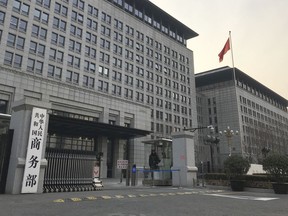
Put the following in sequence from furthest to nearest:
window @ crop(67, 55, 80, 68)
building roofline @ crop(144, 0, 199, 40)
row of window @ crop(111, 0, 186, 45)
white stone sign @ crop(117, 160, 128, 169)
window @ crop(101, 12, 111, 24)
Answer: building roofline @ crop(144, 0, 199, 40) < row of window @ crop(111, 0, 186, 45) < window @ crop(101, 12, 111, 24) < window @ crop(67, 55, 80, 68) < white stone sign @ crop(117, 160, 128, 169)

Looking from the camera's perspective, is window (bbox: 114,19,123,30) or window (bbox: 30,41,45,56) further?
window (bbox: 114,19,123,30)

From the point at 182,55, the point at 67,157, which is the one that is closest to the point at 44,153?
the point at 67,157

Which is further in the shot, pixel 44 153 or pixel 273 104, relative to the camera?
pixel 273 104

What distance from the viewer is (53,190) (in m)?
14.9

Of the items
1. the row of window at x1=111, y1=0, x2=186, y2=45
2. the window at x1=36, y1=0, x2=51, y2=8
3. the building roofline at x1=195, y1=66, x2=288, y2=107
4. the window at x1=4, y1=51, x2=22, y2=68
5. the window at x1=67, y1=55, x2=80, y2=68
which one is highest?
the row of window at x1=111, y1=0, x2=186, y2=45

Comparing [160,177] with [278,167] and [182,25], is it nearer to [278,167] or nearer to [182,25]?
[278,167]

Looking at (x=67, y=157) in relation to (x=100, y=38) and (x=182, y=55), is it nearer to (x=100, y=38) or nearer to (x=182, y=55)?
(x=100, y=38)

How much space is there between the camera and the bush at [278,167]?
17.7 meters

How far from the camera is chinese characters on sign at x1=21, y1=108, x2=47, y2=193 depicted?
13.9 meters

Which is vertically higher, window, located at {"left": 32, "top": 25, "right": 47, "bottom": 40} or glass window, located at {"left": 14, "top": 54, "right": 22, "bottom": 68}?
window, located at {"left": 32, "top": 25, "right": 47, "bottom": 40}

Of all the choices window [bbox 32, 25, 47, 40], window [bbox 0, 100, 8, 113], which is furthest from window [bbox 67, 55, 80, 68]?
window [bbox 0, 100, 8, 113]

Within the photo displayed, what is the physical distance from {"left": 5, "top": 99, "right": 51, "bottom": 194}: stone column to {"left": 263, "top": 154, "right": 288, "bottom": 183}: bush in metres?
15.2

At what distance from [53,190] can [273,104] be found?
119 meters

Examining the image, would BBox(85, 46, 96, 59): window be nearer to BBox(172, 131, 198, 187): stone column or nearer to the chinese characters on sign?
BBox(172, 131, 198, 187): stone column
